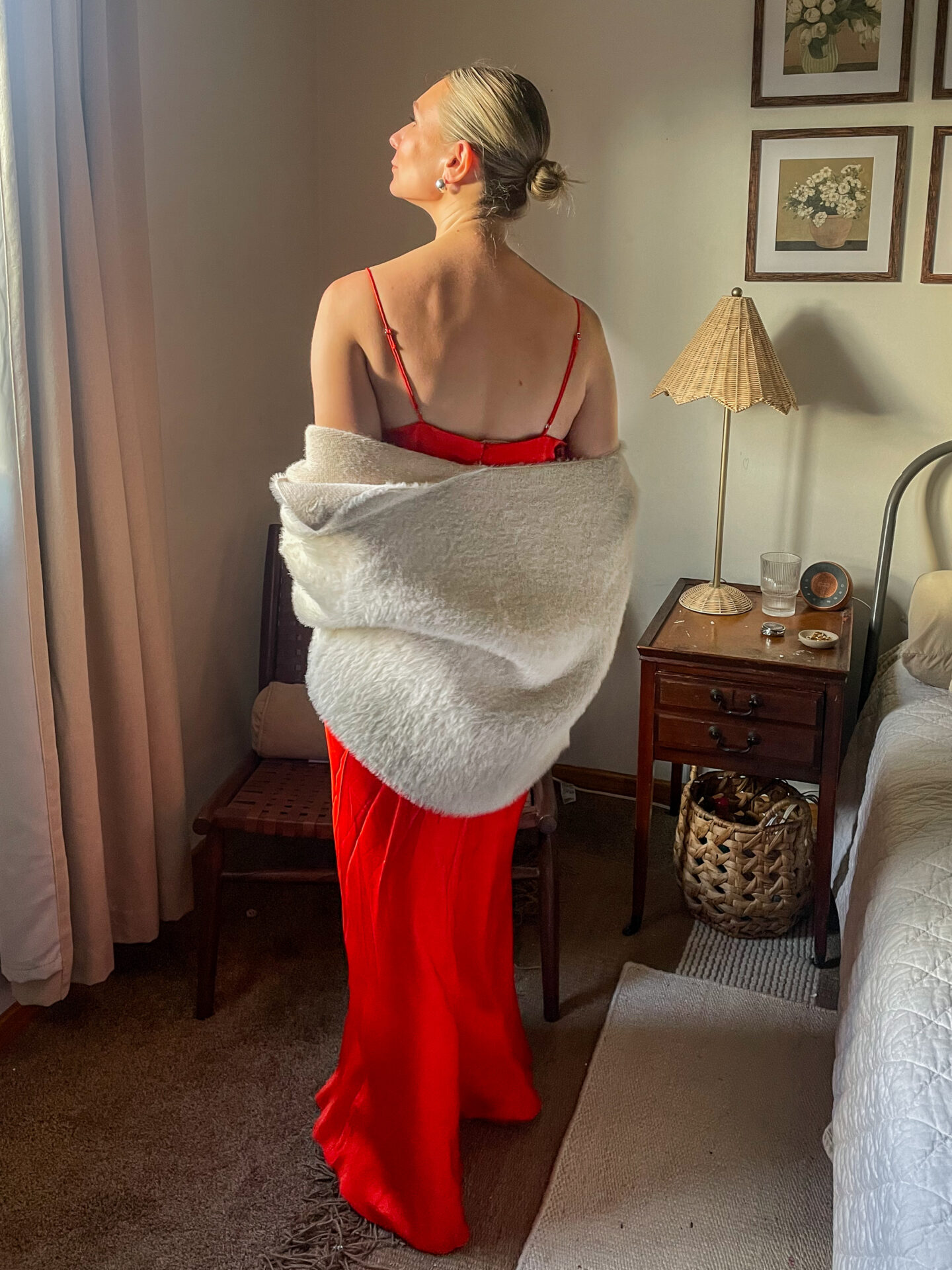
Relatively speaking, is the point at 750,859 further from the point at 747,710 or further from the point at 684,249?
the point at 684,249

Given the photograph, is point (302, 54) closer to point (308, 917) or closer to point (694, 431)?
point (694, 431)

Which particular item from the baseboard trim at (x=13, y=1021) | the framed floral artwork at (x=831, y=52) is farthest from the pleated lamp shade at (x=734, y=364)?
the baseboard trim at (x=13, y=1021)

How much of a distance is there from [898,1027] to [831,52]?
6.54ft

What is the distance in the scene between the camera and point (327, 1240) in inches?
60.0

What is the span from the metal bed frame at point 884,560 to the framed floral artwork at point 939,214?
0.37 metres

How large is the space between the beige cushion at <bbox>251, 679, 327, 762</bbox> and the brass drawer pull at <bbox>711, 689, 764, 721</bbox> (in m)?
0.81

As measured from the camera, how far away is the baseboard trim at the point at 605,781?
2.82m

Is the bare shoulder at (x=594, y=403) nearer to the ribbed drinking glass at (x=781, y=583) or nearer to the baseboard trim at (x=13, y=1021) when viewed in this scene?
the ribbed drinking glass at (x=781, y=583)

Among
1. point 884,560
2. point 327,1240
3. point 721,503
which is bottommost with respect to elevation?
point 327,1240

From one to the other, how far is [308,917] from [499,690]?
3.87ft

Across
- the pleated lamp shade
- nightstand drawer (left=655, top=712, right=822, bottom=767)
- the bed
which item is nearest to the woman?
the bed

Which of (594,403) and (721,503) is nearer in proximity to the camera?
(594,403)

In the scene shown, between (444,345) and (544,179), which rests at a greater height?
(544,179)

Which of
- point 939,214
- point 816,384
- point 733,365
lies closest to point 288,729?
point 733,365
